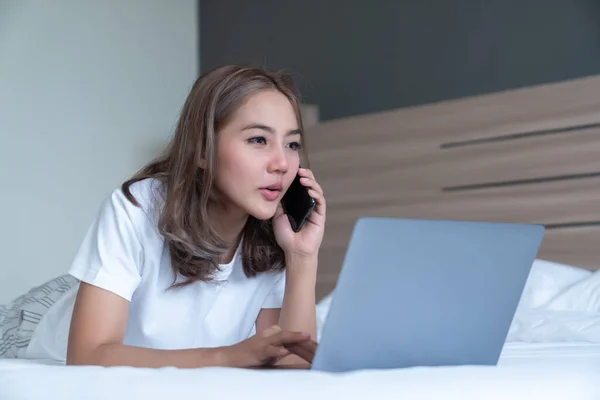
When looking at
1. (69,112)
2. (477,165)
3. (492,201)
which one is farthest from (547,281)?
(69,112)

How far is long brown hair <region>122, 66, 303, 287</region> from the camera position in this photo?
1.62 m

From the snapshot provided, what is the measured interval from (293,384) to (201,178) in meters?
0.87

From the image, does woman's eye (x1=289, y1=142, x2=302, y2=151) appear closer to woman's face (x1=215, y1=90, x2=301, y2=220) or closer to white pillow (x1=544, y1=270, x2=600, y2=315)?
woman's face (x1=215, y1=90, x2=301, y2=220)

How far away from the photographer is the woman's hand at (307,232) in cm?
174

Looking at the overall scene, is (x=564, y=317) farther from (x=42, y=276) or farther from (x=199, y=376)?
(x=42, y=276)

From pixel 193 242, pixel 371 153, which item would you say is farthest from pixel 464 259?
pixel 371 153

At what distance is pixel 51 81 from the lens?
424 cm

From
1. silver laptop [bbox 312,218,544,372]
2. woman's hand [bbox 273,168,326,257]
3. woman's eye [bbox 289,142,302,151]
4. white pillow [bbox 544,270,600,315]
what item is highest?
white pillow [bbox 544,270,600,315]

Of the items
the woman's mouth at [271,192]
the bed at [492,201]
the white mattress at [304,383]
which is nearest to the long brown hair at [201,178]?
the woman's mouth at [271,192]

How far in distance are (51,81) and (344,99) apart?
156cm

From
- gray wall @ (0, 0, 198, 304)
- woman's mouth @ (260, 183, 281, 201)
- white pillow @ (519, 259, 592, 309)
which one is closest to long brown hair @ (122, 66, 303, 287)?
woman's mouth @ (260, 183, 281, 201)

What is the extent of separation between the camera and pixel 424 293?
110 centimetres

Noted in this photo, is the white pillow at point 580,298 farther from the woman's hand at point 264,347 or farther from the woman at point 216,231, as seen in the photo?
the woman's hand at point 264,347

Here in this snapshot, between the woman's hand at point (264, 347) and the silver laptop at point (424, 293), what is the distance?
0.12 metres
